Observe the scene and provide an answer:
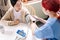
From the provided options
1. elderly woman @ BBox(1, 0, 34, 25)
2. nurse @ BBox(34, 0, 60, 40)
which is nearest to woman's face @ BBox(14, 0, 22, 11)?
elderly woman @ BBox(1, 0, 34, 25)

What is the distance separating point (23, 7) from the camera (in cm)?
122

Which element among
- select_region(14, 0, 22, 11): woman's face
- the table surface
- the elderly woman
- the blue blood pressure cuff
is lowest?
A: the table surface

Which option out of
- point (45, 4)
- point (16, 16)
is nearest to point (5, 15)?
point (16, 16)

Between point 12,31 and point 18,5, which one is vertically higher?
point 18,5

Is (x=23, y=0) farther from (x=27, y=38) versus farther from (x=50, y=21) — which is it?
(x=50, y=21)

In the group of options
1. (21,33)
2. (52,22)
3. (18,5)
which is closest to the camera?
(52,22)

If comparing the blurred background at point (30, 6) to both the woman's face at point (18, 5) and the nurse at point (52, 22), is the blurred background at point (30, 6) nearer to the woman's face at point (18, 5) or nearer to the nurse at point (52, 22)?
the woman's face at point (18, 5)

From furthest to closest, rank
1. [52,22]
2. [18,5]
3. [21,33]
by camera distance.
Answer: [18,5], [21,33], [52,22]

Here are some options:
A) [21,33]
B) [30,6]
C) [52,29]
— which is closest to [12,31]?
[21,33]

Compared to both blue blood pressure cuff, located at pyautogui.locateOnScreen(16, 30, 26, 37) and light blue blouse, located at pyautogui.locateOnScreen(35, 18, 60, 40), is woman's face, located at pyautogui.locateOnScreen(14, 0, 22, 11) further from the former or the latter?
light blue blouse, located at pyautogui.locateOnScreen(35, 18, 60, 40)

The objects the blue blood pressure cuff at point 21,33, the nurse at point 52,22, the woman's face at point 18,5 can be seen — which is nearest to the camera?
the nurse at point 52,22

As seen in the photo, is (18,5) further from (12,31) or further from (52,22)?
(52,22)

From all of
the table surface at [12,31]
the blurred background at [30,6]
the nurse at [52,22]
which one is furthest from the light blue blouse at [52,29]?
the blurred background at [30,6]

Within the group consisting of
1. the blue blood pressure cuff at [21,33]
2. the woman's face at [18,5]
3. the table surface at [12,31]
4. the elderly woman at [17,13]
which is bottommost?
the table surface at [12,31]
